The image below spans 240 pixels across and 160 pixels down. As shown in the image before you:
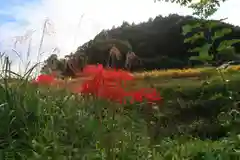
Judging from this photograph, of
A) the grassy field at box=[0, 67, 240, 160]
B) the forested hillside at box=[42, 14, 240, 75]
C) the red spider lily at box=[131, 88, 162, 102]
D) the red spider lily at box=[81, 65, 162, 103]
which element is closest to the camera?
the grassy field at box=[0, 67, 240, 160]

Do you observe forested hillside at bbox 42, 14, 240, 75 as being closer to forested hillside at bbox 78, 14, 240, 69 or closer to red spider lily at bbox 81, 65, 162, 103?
forested hillside at bbox 78, 14, 240, 69

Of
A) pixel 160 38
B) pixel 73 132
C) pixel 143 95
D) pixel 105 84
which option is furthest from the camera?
pixel 160 38

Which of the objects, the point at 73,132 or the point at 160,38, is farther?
the point at 160,38

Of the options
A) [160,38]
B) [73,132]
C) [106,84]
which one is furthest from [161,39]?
[73,132]

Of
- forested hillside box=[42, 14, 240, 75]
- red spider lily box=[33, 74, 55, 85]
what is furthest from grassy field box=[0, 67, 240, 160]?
forested hillside box=[42, 14, 240, 75]

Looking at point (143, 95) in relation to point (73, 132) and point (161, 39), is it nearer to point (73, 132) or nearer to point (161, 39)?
point (73, 132)

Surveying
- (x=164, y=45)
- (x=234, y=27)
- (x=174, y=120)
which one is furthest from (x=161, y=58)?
(x=174, y=120)

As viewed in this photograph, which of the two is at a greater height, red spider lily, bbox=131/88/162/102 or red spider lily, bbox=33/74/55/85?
red spider lily, bbox=33/74/55/85

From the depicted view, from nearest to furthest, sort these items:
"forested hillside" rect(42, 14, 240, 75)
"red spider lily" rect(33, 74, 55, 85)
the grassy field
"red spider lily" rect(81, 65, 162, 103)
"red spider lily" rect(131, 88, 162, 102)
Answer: the grassy field < "red spider lily" rect(81, 65, 162, 103) < "red spider lily" rect(131, 88, 162, 102) < "red spider lily" rect(33, 74, 55, 85) < "forested hillside" rect(42, 14, 240, 75)

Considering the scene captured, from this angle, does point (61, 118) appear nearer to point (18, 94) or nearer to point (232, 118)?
point (18, 94)

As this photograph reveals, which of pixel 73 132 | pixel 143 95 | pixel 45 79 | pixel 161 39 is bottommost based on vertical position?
pixel 73 132

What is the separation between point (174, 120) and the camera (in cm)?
802

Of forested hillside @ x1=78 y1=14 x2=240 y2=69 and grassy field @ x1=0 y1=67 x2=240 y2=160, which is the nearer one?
grassy field @ x1=0 y1=67 x2=240 y2=160

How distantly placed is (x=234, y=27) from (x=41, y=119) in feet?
66.6
